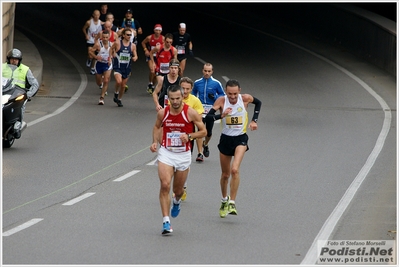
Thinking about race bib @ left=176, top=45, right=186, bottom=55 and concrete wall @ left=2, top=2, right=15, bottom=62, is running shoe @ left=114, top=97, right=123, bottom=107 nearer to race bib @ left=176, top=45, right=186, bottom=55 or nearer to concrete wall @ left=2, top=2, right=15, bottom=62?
concrete wall @ left=2, top=2, right=15, bottom=62

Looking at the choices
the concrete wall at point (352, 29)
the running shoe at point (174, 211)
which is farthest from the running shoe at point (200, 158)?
the concrete wall at point (352, 29)

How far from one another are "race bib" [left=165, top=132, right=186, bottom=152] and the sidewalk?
46.8 ft

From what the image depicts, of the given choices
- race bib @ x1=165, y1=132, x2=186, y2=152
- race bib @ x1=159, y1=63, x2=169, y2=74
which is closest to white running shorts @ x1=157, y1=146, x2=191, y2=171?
race bib @ x1=165, y1=132, x2=186, y2=152

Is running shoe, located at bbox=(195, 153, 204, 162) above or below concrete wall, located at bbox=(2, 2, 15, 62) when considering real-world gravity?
above

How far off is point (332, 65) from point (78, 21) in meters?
13.6

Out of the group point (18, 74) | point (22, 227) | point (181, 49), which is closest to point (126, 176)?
point (18, 74)

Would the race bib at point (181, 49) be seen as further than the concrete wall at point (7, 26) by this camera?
Yes

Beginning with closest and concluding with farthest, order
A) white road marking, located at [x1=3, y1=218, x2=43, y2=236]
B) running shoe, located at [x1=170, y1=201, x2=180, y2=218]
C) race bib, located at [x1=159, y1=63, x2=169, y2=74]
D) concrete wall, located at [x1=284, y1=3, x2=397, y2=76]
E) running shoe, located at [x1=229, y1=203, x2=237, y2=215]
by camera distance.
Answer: white road marking, located at [x1=3, y1=218, x2=43, y2=236] < running shoe, located at [x1=170, y1=201, x2=180, y2=218] < running shoe, located at [x1=229, y1=203, x2=237, y2=215] < race bib, located at [x1=159, y1=63, x2=169, y2=74] < concrete wall, located at [x1=284, y1=3, x2=397, y2=76]

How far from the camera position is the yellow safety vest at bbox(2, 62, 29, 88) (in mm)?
17922

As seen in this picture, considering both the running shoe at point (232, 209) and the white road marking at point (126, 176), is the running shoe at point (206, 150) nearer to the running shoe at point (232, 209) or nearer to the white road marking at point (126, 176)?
the white road marking at point (126, 176)

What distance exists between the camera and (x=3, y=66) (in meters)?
17.9

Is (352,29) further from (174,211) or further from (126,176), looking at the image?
(174,211)

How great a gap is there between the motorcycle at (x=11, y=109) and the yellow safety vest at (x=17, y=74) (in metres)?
0.13

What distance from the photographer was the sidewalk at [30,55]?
26438 mm
